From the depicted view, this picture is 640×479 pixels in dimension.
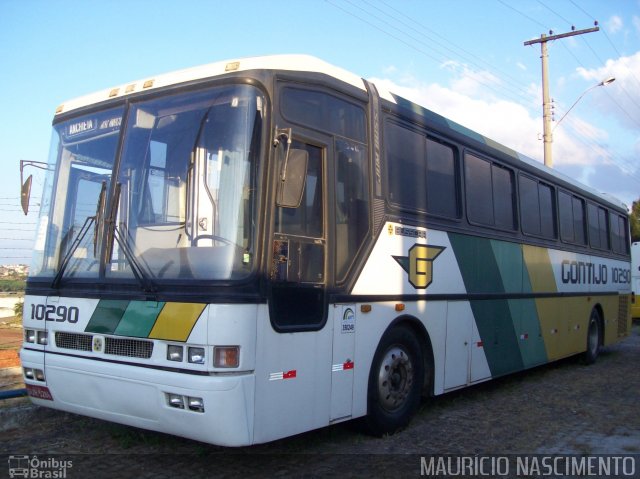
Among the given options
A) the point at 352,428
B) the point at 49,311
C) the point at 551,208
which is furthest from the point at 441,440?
the point at 551,208

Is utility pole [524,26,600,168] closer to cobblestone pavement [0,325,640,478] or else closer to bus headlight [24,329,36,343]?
cobblestone pavement [0,325,640,478]

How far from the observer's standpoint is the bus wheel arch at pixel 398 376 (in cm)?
598

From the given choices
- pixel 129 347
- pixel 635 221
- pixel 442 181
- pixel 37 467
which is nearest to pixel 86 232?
pixel 129 347

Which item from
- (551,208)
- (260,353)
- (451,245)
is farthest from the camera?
(551,208)

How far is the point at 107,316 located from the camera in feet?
16.6

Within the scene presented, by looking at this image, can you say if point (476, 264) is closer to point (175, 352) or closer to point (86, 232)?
point (175, 352)

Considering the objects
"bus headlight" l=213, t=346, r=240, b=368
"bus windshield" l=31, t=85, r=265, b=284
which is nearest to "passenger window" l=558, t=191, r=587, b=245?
"bus windshield" l=31, t=85, r=265, b=284

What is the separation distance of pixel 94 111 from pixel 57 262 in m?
1.42

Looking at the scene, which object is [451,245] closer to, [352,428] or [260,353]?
[352,428]

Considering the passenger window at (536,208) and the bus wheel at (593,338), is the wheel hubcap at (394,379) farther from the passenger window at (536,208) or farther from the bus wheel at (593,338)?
the bus wheel at (593,338)

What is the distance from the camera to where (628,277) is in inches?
598

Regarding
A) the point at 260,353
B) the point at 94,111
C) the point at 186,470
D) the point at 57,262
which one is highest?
the point at 94,111

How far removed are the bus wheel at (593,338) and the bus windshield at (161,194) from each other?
377 inches

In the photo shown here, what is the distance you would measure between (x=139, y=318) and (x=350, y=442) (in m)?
2.42
